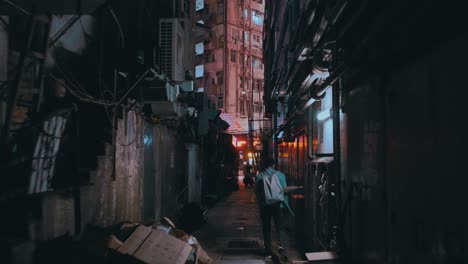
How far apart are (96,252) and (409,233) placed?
17.4ft

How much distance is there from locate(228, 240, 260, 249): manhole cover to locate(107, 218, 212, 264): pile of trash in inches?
145

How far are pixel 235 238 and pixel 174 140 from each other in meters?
5.01

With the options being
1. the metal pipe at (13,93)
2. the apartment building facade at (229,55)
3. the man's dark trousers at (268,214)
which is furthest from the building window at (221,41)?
the metal pipe at (13,93)

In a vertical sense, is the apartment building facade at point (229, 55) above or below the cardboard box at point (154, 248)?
above

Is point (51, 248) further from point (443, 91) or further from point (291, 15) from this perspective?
point (291, 15)

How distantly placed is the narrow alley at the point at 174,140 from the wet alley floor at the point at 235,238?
0.37 feet

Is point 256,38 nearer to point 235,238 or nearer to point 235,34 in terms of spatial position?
point 235,34

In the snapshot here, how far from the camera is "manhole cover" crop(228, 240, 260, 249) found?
11953 millimetres

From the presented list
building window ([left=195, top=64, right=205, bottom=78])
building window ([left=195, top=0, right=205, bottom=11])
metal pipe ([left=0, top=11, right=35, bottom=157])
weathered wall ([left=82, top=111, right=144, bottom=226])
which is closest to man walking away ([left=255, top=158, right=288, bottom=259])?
weathered wall ([left=82, top=111, right=144, bottom=226])

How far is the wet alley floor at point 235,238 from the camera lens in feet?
34.2

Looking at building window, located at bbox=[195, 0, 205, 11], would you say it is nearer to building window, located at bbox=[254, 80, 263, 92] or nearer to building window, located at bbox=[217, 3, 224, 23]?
building window, located at bbox=[217, 3, 224, 23]

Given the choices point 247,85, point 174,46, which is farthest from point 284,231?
point 247,85

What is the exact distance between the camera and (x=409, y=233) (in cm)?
425

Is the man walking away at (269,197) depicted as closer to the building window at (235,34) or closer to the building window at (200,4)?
the building window at (235,34)
